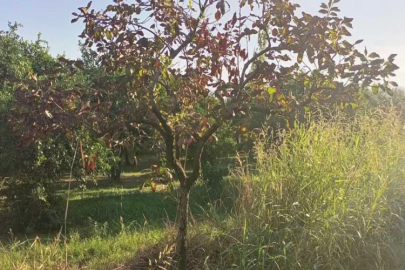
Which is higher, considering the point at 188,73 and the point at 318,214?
the point at 188,73

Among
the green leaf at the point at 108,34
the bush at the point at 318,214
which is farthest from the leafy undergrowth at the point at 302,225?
the green leaf at the point at 108,34

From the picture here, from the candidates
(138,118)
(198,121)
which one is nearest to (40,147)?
(138,118)

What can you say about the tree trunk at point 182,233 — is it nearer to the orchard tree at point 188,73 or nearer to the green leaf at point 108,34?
the orchard tree at point 188,73

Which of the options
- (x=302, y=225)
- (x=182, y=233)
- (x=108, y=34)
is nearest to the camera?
(x=108, y=34)

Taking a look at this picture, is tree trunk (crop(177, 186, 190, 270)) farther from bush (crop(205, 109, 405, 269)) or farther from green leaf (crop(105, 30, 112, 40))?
green leaf (crop(105, 30, 112, 40))

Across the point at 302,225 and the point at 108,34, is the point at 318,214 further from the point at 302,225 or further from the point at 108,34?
the point at 108,34

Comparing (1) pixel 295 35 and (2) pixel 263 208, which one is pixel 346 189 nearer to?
(2) pixel 263 208

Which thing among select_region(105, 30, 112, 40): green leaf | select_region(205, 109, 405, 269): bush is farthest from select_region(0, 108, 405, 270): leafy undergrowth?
select_region(105, 30, 112, 40): green leaf

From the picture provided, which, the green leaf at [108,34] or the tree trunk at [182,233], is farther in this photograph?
the tree trunk at [182,233]

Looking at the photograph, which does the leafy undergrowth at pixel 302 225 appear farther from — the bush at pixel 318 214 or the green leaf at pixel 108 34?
the green leaf at pixel 108 34

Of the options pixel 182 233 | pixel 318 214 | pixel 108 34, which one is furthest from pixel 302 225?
pixel 108 34

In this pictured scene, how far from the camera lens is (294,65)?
9.00 feet

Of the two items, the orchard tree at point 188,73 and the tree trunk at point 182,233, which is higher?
the orchard tree at point 188,73

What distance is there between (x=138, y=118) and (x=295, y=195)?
1.53 m
